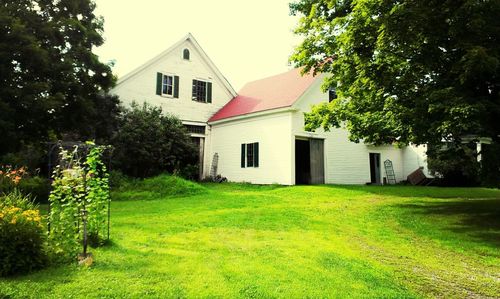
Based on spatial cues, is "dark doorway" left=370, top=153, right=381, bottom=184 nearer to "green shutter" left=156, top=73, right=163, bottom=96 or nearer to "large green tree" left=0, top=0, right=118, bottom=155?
"green shutter" left=156, top=73, right=163, bottom=96

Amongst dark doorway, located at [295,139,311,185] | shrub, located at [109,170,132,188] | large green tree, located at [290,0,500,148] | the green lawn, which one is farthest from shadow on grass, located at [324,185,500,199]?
shrub, located at [109,170,132,188]

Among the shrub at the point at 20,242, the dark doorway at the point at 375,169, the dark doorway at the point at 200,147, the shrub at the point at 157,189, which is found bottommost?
the shrub at the point at 20,242

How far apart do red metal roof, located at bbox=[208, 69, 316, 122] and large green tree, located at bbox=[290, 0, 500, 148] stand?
7200mm

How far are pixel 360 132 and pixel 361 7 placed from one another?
13.4 ft

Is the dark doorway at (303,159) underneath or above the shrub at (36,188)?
above

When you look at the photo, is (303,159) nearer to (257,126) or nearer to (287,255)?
(257,126)

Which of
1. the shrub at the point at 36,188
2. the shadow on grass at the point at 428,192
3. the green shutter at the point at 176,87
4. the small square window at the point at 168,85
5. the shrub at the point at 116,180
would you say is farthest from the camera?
the green shutter at the point at 176,87

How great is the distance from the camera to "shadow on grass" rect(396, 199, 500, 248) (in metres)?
8.59

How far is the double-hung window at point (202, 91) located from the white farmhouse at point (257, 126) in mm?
68

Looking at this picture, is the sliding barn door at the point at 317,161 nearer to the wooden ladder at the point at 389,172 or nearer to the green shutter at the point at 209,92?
the wooden ladder at the point at 389,172

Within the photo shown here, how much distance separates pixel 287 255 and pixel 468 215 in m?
7.40

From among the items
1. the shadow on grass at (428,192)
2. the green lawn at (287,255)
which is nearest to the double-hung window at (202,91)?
the shadow on grass at (428,192)

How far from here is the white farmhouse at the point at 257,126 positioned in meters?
19.4

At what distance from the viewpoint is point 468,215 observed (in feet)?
34.7
